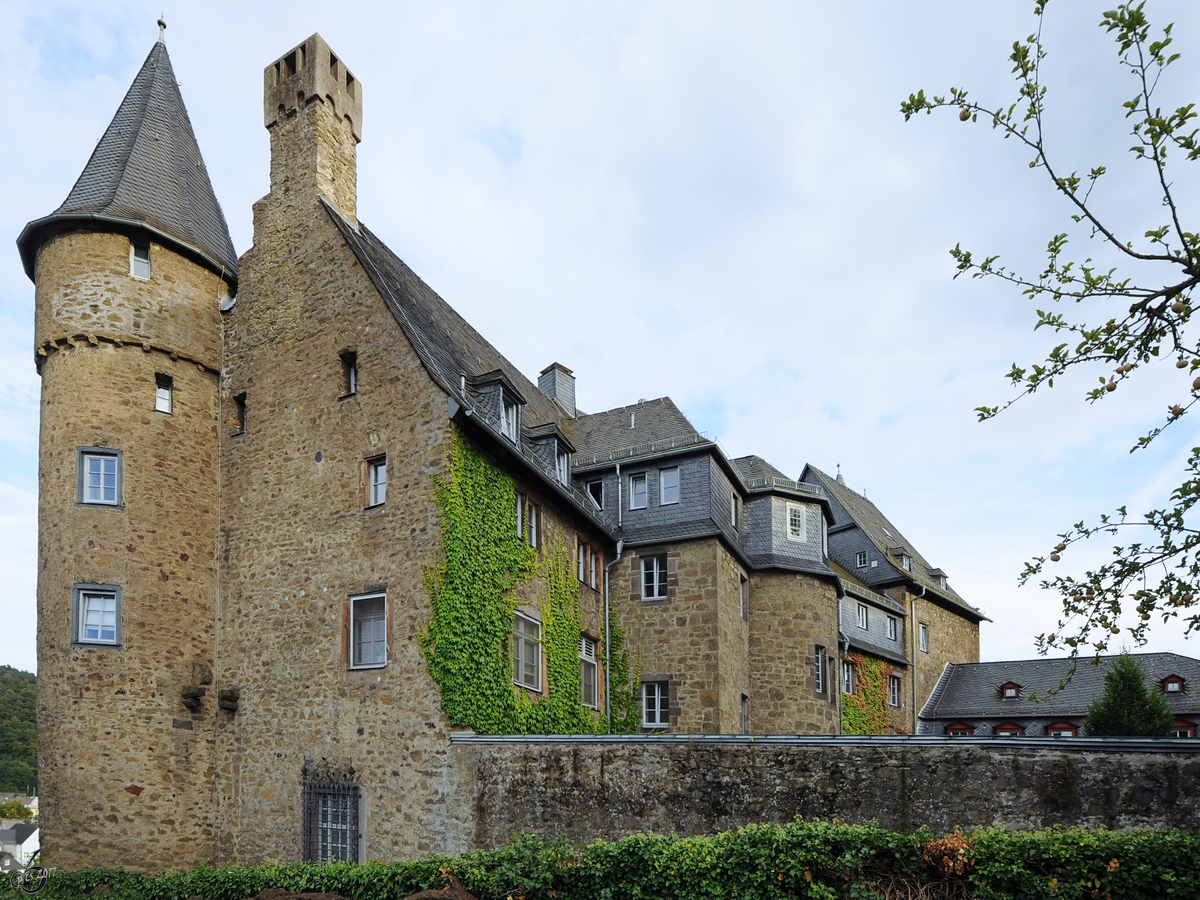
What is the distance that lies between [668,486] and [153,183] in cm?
1356

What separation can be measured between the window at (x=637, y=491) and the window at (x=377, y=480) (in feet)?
28.0

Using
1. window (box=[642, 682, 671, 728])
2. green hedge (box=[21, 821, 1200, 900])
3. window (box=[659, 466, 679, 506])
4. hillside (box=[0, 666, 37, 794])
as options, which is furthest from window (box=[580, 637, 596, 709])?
hillside (box=[0, 666, 37, 794])

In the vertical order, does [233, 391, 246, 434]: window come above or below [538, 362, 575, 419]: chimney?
below

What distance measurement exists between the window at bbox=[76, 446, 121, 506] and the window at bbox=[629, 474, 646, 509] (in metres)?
12.0

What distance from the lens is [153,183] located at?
74.6ft

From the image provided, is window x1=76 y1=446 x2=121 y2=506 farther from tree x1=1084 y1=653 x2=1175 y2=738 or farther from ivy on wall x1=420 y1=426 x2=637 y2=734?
tree x1=1084 y1=653 x2=1175 y2=738

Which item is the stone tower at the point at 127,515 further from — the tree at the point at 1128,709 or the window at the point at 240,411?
the tree at the point at 1128,709

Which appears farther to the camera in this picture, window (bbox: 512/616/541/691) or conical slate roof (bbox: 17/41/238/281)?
conical slate roof (bbox: 17/41/238/281)

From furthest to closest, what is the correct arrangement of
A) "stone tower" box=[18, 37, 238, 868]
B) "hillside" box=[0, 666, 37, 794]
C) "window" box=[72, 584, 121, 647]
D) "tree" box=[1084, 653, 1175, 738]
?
"hillside" box=[0, 666, 37, 794] < "tree" box=[1084, 653, 1175, 738] < "window" box=[72, 584, 121, 647] < "stone tower" box=[18, 37, 238, 868]

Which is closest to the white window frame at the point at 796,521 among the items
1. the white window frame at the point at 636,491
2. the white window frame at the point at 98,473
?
the white window frame at the point at 636,491

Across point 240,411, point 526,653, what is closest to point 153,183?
point 240,411

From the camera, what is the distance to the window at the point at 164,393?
69.9 ft

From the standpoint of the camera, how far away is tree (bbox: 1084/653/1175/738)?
32.1m

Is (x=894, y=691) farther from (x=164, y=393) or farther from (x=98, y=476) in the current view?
(x=98, y=476)
